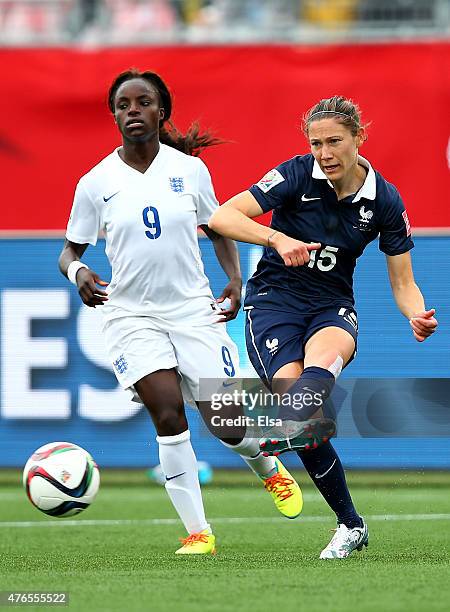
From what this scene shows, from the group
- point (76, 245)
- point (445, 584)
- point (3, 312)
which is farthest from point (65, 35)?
point (445, 584)

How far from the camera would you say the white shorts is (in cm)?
644

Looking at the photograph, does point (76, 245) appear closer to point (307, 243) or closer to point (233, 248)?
point (233, 248)

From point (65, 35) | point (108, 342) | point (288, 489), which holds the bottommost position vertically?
point (288, 489)

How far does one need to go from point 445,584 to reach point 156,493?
5.25 meters

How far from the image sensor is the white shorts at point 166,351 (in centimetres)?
644

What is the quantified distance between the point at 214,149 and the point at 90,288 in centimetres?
602

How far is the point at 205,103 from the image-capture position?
478 inches

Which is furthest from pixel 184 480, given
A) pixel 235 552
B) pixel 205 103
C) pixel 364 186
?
pixel 205 103

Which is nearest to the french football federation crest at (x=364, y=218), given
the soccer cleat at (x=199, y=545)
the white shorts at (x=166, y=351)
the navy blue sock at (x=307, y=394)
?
the navy blue sock at (x=307, y=394)

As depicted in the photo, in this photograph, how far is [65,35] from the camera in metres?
12.7

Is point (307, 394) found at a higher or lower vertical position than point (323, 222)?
lower

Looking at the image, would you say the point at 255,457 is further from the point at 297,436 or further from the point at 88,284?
the point at 88,284

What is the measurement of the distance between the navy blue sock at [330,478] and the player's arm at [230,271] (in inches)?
36.3

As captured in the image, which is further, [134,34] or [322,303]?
[134,34]
